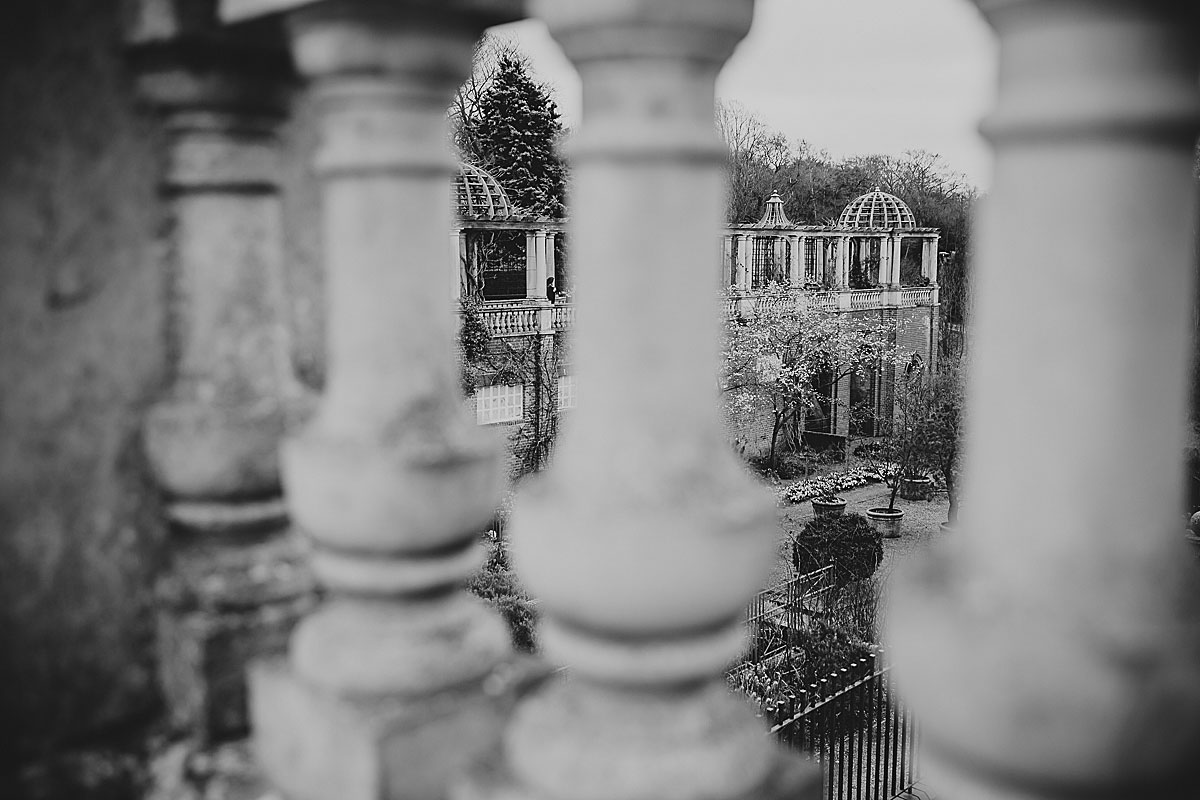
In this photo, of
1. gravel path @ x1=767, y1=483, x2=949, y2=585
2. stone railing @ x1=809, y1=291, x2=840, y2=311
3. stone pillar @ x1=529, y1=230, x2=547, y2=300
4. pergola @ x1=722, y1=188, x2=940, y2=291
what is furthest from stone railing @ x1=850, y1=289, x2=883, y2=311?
stone pillar @ x1=529, y1=230, x2=547, y2=300

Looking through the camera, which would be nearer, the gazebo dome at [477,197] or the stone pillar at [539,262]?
the gazebo dome at [477,197]

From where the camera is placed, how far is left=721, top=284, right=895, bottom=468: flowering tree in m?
24.8

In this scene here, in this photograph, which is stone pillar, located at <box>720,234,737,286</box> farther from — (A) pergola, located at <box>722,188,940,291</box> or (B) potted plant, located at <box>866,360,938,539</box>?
(B) potted plant, located at <box>866,360,938,539</box>

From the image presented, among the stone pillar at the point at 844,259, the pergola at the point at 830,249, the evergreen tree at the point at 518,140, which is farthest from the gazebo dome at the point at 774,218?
the evergreen tree at the point at 518,140

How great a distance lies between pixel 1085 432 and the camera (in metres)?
1.08

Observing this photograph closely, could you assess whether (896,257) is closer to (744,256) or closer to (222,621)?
(744,256)

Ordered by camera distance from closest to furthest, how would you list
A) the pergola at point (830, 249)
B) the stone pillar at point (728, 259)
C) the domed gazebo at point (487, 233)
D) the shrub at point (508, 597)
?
1. the shrub at point (508, 597)
2. the domed gazebo at point (487, 233)
3. the stone pillar at point (728, 259)
4. the pergola at point (830, 249)

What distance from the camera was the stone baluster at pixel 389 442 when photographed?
1689 millimetres

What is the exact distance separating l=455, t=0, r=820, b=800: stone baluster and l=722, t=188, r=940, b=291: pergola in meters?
26.1

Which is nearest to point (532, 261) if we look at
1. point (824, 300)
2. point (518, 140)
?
point (518, 140)

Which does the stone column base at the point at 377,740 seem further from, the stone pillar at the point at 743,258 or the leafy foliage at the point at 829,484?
the stone pillar at the point at 743,258

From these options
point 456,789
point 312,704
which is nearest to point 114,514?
point 312,704

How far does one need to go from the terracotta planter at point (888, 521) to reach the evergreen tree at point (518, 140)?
494 inches

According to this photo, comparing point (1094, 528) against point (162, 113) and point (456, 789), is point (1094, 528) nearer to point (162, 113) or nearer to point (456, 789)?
point (456, 789)
